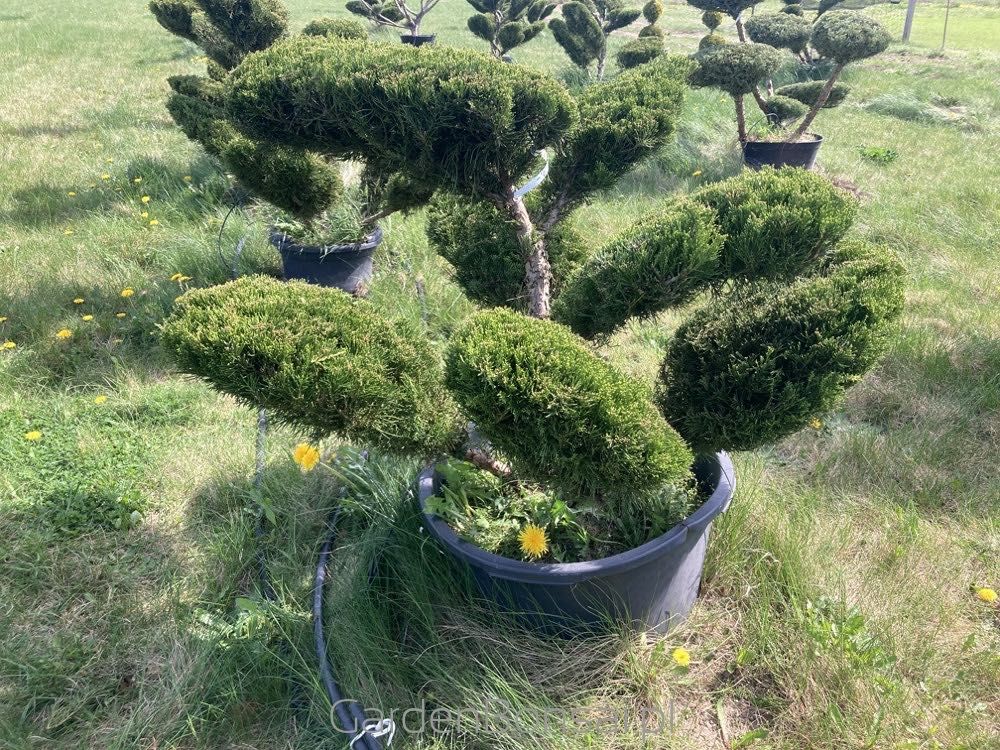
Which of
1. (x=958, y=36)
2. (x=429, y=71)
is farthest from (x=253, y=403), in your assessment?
(x=958, y=36)

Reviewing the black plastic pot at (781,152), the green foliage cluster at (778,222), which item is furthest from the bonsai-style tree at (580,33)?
the green foliage cluster at (778,222)

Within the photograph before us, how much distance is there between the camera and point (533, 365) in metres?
1.63

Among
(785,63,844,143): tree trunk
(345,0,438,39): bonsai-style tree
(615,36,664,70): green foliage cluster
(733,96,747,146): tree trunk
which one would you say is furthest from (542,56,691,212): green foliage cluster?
(345,0,438,39): bonsai-style tree

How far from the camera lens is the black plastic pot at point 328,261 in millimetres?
4379

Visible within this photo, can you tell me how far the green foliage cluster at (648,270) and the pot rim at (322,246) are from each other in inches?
99.5

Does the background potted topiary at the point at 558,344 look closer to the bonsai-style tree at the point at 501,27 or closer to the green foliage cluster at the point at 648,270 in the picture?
the green foliage cluster at the point at 648,270

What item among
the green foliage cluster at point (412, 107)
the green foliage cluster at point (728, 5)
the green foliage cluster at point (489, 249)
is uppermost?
the green foliage cluster at point (412, 107)

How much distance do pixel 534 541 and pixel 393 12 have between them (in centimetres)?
1656

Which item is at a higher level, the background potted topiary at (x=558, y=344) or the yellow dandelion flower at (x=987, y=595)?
the background potted topiary at (x=558, y=344)

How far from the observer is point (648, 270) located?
1973 mm

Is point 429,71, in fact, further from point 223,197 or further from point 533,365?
point 223,197

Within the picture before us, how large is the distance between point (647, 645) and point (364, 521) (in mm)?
1072

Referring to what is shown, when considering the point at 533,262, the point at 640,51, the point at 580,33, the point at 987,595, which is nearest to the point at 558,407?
the point at 533,262

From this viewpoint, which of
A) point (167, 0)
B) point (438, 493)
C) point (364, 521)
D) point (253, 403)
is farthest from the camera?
point (167, 0)
